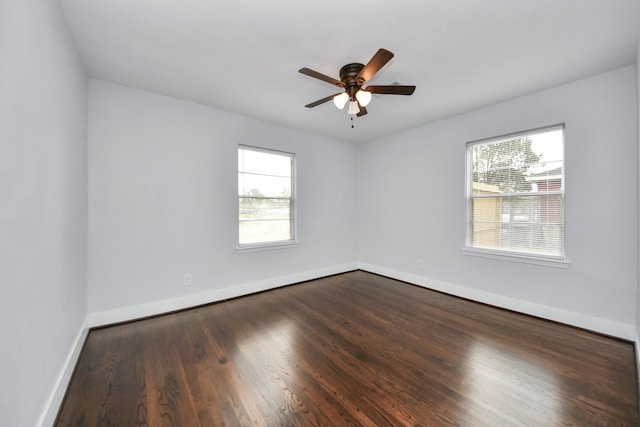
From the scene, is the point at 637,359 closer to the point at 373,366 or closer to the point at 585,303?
the point at 585,303

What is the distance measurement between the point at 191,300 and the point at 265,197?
5.75ft

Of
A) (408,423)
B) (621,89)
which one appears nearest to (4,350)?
(408,423)

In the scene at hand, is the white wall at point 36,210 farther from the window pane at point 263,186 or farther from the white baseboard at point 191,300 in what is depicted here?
the window pane at point 263,186

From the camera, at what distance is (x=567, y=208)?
2.82m

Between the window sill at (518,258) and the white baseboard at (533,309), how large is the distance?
0.49m

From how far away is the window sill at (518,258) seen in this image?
9.32 ft

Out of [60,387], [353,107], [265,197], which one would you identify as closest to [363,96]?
[353,107]

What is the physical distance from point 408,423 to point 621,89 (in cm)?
359

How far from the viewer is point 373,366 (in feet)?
6.74

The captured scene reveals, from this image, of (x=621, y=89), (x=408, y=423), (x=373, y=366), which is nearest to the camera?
(x=408, y=423)

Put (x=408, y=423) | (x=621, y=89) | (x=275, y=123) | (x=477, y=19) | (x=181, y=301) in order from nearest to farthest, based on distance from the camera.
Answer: (x=408, y=423) < (x=477, y=19) < (x=621, y=89) < (x=181, y=301) < (x=275, y=123)

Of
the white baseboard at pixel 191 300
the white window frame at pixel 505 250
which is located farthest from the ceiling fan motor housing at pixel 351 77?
the white baseboard at pixel 191 300

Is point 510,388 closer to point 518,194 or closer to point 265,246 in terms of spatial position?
point 518,194

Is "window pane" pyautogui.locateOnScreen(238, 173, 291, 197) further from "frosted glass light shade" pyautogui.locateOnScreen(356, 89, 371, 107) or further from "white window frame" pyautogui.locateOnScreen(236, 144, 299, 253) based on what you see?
"frosted glass light shade" pyautogui.locateOnScreen(356, 89, 371, 107)
